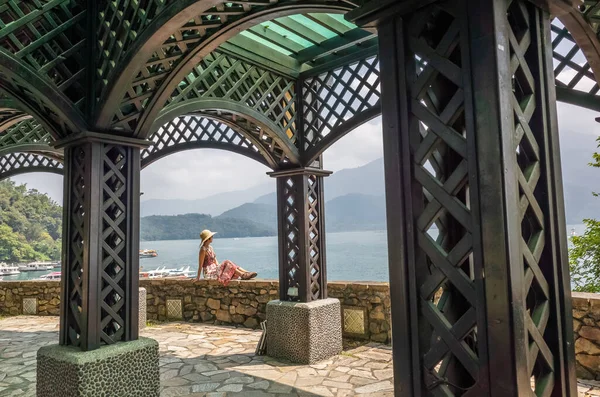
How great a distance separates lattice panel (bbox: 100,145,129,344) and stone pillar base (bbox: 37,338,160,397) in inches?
7.2

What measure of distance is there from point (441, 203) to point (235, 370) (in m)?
4.22

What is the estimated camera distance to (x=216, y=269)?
26.3 feet

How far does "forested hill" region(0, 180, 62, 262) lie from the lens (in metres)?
29.8

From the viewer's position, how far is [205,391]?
4.36m

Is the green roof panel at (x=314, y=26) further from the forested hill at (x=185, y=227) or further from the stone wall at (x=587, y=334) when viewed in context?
the forested hill at (x=185, y=227)

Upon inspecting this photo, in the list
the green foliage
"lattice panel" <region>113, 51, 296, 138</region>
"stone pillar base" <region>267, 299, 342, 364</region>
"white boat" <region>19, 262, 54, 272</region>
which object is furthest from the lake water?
"lattice panel" <region>113, 51, 296, 138</region>

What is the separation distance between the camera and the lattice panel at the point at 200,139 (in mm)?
6055

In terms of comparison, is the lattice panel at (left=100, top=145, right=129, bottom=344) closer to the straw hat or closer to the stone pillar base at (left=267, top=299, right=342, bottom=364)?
the stone pillar base at (left=267, top=299, right=342, bottom=364)

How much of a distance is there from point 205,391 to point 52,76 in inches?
129

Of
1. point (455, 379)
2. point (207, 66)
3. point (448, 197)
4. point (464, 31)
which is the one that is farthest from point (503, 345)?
point (207, 66)

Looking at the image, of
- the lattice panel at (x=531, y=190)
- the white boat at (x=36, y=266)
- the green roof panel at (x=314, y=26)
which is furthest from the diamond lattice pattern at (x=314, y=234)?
the white boat at (x=36, y=266)

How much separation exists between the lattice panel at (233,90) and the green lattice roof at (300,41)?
0.52ft

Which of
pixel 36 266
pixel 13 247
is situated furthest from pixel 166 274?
pixel 13 247

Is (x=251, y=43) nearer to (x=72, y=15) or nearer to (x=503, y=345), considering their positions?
(x=72, y=15)
